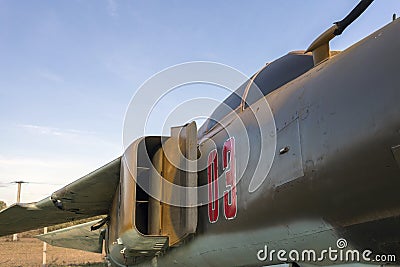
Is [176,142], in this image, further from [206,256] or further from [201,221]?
[206,256]

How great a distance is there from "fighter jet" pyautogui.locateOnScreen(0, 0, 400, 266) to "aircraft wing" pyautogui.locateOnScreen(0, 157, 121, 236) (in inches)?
58.3

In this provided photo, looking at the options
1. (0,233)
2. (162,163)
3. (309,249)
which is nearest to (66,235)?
(0,233)

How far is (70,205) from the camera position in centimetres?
745

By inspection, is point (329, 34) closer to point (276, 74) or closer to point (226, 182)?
point (276, 74)

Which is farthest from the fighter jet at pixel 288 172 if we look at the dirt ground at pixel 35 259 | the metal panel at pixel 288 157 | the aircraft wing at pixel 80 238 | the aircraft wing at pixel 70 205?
the dirt ground at pixel 35 259

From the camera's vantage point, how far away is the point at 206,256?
422cm

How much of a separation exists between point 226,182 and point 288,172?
1.02 meters

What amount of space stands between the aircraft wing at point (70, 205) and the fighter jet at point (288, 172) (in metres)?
1.48

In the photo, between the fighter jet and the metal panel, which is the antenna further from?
the metal panel

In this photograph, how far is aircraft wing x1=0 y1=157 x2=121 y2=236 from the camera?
647 cm

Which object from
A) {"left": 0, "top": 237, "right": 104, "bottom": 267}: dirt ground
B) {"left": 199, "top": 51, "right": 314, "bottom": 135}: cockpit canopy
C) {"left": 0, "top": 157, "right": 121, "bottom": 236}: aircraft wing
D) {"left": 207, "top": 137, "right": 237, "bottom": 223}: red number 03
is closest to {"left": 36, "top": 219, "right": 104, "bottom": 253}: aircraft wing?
{"left": 0, "top": 157, "right": 121, "bottom": 236}: aircraft wing

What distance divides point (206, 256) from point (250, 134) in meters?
1.41

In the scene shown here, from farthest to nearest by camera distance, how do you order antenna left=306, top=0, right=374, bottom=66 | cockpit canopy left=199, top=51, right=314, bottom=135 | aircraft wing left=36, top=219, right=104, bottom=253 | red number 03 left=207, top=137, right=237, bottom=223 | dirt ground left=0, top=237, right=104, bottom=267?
1. dirt ground left=0, top=237, right=104, bottom=267
2. aircraft wing left=36, top=219, right=104, bottom=253
3. cockpit canopy left=199, top=51, right=314, bottom=135
4. red number 03 left=207, top=137, right=237, bottom=223
5. antenna left=306, top=0, right=374, bottom=66

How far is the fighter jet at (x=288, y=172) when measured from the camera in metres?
2.14
